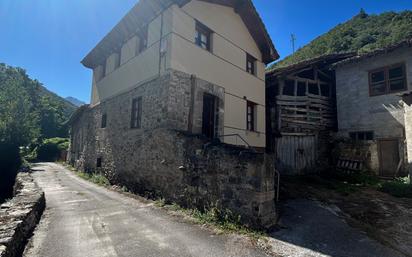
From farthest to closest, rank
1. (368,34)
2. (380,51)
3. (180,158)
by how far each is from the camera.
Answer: (368,34)
(380,51)
(180,158)

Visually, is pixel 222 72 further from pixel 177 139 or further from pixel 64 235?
pixel 64 235

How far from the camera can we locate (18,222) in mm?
4660

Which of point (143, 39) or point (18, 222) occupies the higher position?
point (143, 39)

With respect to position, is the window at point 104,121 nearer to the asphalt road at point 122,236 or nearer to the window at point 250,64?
the asphalt road at point 122,236

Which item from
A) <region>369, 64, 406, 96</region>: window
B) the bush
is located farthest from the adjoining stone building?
the bush

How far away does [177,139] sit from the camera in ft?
25.9

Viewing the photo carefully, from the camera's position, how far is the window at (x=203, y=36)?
10.1 m

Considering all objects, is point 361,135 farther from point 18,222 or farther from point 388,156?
point 18,222

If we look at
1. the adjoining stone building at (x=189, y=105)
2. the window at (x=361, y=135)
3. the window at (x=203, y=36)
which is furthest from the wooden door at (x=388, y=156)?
the window at (x=203, y=36)

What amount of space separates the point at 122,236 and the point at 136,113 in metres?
6.40

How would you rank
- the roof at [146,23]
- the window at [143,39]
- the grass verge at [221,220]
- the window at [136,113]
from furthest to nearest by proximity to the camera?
1. the window at [143,39]
2. the window at [136,113]
3. the roof at [146,23]
4. the grass verge at [221,220]

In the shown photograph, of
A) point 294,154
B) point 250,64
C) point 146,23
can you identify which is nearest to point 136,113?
point 146,23

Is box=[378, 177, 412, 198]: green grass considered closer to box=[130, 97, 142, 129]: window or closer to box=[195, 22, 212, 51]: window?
box=[195, 22, 212, 51]: window

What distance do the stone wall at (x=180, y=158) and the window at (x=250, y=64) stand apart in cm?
326
